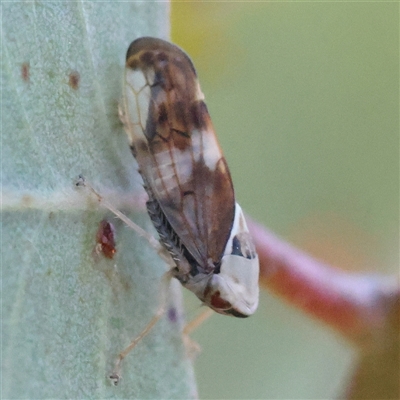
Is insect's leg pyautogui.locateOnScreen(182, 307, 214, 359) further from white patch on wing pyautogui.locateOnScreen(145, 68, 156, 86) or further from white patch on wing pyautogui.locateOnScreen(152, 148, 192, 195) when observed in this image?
white patch on wing pyautogui.locateOnScreen(145, 68, 156, 86)

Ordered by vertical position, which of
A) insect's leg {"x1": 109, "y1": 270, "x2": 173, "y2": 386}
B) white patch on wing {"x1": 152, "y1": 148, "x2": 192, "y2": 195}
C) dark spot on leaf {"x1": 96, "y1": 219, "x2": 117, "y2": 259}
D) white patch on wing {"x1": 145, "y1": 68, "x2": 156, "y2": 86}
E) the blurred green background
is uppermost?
white patch on wing {"x1": 145, "y1": 68, "x2": 156, "y2": 86}

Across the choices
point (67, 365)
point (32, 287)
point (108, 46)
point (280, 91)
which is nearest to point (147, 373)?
A: point (67, 365)

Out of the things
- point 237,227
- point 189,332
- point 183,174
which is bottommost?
point 189,332

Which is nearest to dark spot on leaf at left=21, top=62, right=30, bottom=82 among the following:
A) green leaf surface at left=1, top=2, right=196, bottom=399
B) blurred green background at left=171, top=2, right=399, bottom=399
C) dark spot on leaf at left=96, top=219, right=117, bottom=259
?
green leaf surface at left=1, top=2, right=196, bottom=399

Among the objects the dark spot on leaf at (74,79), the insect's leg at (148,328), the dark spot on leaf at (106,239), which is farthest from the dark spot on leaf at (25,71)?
the insect's leg at (148,328)

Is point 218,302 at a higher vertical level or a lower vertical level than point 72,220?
lower

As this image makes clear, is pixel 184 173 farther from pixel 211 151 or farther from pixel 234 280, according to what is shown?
pixel 234 280

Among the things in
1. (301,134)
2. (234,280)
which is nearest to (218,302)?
(234,280)

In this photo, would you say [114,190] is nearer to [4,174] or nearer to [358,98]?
[4,174]
